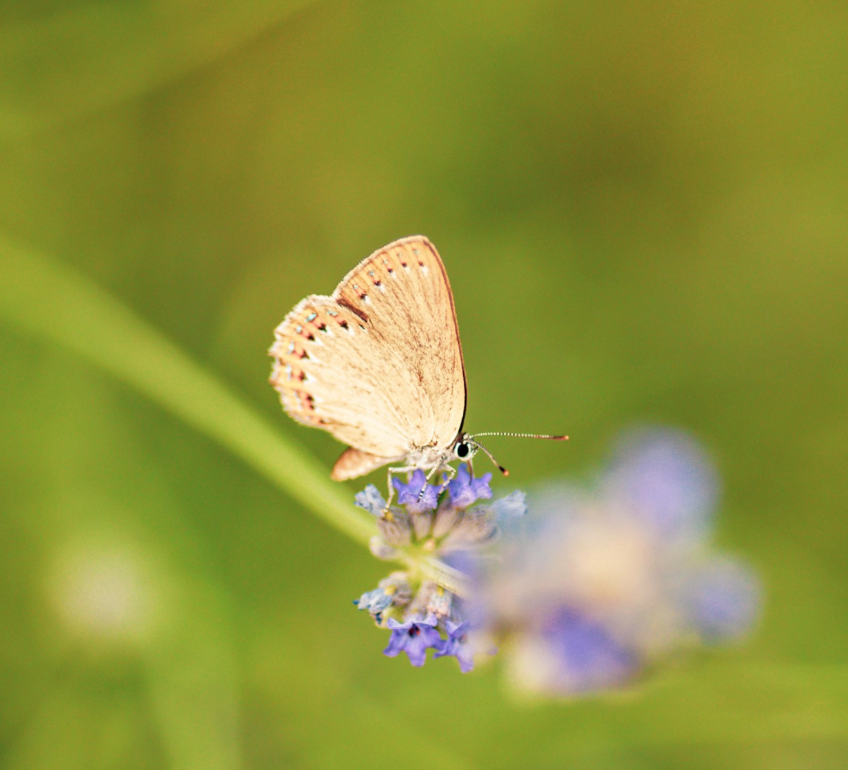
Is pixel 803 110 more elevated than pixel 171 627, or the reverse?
pixel 803 110

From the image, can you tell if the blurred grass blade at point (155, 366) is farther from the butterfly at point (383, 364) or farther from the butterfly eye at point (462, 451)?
the butterfly eye at point (462, 451)

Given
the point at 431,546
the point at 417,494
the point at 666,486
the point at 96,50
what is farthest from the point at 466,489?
the point at 96,50

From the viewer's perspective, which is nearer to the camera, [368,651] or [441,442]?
[441,442]

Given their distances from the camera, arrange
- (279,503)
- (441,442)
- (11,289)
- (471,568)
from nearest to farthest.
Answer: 1. (471,568)
2. (441,442)
3. (11,289)
4. (279,503)

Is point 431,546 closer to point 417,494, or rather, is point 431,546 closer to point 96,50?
point 417,494

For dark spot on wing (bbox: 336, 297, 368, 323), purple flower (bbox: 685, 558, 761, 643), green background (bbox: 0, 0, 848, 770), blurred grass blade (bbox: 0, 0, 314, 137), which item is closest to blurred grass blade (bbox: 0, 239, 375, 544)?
green background (bbox: 0, 0, 848, 770)

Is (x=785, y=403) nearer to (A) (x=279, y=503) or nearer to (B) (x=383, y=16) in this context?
(A) (x=279, y=503)

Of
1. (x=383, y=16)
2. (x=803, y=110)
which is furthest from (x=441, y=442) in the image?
(x=803, y=110)

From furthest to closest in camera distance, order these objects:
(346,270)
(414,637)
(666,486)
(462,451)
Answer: (346,270)
(666,486)
(462,451)
(414,637)

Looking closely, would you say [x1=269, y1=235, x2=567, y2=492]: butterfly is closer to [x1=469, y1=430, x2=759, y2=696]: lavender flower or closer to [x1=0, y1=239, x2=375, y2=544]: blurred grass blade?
[x1=0, y1=239, x2=375, y2=544]: blurred grass blade
